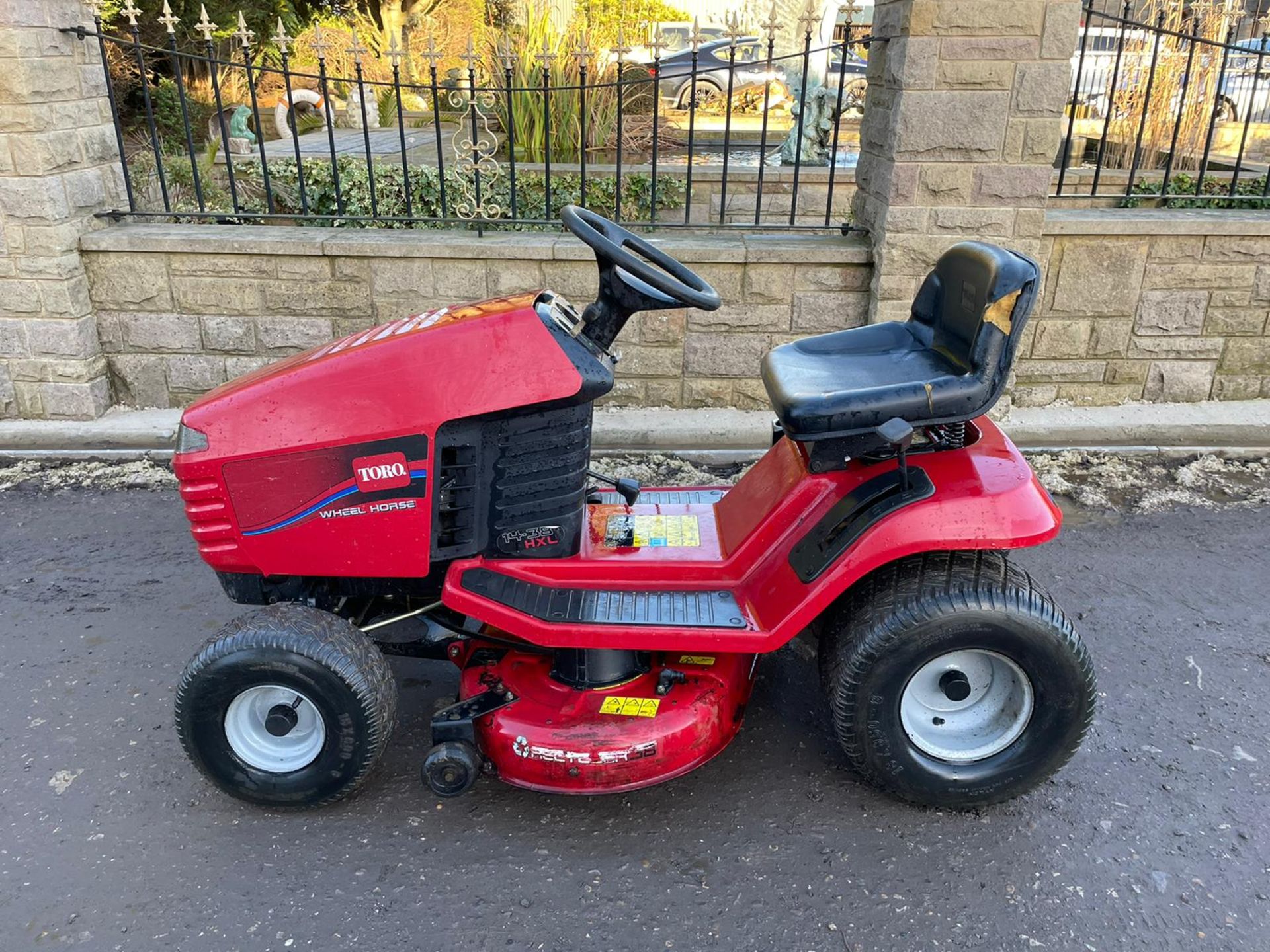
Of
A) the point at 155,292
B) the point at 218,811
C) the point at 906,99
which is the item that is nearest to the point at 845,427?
the point at 218,811

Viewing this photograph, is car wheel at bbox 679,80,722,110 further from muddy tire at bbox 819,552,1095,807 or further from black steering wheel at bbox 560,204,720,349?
muddy tire at bbox 819,552,1095,807

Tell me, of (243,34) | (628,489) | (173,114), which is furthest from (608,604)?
(173,114)

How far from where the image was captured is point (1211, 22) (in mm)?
7422

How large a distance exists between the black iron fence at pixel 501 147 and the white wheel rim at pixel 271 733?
120 inches

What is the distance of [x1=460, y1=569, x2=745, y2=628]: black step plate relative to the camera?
242cm

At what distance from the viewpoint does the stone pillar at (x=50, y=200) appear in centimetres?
444

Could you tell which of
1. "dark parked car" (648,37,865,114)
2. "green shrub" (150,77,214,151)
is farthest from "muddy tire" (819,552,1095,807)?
"green shrub" (150,77,214,151)

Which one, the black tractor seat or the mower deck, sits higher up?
the black tractor seat

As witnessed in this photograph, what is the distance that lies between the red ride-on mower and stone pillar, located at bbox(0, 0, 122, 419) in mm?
2925

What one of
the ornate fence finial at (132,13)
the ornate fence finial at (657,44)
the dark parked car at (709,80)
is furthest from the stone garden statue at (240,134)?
the dark parked car at (709,80)

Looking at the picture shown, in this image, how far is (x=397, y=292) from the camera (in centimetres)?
487

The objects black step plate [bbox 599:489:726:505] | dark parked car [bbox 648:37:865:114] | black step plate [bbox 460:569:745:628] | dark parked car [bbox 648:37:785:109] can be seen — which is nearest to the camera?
black step plate [bbox 460:569:745:628]

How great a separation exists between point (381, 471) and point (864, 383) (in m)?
1.34

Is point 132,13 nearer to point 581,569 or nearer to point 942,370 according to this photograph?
point 581,569
